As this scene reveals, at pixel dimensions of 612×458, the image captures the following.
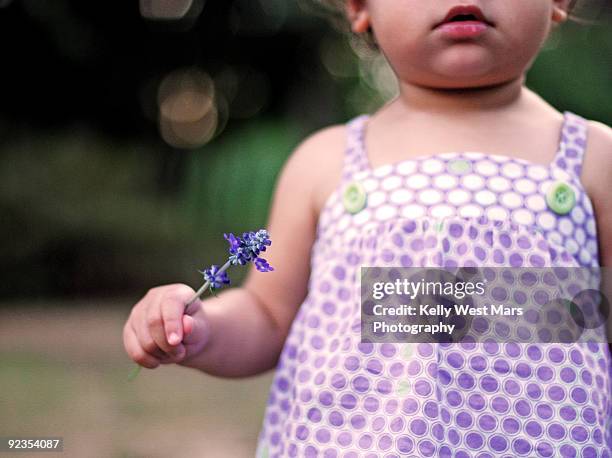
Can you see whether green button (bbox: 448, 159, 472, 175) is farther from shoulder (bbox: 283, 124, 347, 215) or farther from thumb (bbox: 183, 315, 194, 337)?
thumb (bbox: 183, 315, 194, 337)

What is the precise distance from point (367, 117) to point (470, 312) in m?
0.34

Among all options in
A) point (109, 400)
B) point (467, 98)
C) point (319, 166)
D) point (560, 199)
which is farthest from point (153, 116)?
point (560, 199)

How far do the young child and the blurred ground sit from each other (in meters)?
0.42

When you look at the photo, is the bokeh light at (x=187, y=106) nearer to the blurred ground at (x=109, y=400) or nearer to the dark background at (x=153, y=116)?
the dark background at (x=153, y=116)

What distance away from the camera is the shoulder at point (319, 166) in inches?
47.1

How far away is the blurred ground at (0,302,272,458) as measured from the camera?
1806 millimetres

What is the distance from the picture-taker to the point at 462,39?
1073mm

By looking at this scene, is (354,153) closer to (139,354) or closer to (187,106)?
(139,354)

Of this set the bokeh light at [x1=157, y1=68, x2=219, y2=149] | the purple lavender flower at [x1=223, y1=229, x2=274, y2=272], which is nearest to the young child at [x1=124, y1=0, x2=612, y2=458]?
the purple lavender flower at [x1=223, y1=229, x2=274, y2=272]

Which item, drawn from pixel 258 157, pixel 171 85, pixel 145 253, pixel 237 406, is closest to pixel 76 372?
pixel 237 406

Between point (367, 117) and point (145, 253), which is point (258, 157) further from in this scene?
point (367, 117)

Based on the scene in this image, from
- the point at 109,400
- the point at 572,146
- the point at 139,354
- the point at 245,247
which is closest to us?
the point at 245,247

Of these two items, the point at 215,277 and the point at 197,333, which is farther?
the point at 197,333

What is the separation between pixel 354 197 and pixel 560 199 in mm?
230
